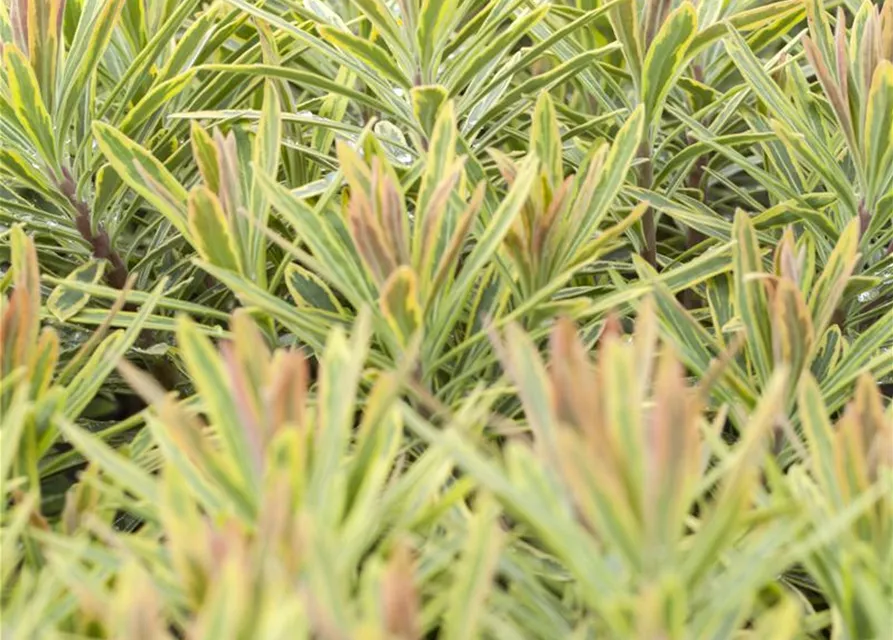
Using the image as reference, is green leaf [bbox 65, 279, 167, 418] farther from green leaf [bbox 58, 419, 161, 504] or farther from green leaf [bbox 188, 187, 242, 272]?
green leaf [bbox 58, 419, 161, 504]

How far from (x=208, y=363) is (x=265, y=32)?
0.54 metres

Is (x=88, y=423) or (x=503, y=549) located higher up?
(x=503, y=549)

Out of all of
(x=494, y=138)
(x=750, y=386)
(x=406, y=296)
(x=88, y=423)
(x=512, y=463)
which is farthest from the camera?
(x=494, y=138)

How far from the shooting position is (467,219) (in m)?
0.72

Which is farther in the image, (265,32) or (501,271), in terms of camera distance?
(265,32)

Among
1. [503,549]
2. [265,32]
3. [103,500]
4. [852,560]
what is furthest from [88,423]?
[852,560]

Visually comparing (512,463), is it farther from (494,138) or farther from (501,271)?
(494,138)

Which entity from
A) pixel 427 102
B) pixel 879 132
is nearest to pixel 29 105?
pixel 427 102

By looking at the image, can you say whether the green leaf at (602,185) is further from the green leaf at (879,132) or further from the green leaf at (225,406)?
the green leaf at (225,406)

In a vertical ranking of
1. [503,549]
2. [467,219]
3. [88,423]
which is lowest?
[88,423]

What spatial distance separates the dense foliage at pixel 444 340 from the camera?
51 centimetres

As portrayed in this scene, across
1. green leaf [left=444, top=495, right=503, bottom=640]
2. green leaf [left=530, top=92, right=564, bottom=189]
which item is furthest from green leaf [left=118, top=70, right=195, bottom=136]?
green leaf [left=444, top=495, right=503, bottom=640]

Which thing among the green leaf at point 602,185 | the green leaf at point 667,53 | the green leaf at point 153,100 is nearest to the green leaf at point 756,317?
the green leaf at point 602,185

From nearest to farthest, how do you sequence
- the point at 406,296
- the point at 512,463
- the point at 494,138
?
the point at 512,463 < the point at 406,296 < the point at 494,138
